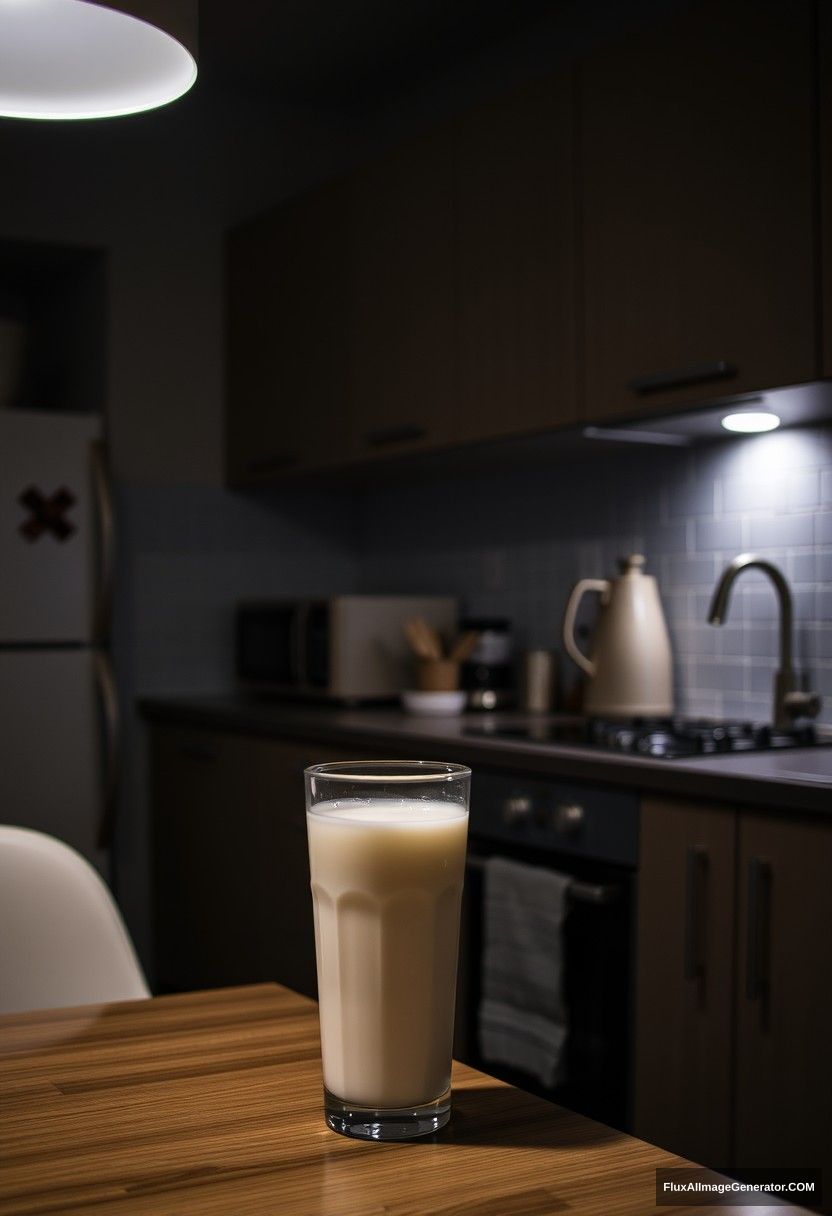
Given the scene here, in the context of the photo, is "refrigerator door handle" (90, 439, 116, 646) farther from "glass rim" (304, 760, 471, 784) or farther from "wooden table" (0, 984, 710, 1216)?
"glass rim" (304, 760, 471, 784)

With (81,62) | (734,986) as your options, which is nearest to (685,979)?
(734,986)

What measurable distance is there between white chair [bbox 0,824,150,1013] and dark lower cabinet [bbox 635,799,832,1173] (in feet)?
3.13

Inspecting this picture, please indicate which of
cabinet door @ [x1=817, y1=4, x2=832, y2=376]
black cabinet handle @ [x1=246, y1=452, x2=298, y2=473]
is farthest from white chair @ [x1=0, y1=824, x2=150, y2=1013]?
black cabinet handle @ [x1=246, y1=452, x2=298, y2=473]

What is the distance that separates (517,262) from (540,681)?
39.1 inches

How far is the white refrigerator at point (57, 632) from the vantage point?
3.47m

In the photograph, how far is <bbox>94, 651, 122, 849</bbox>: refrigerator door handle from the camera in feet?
11.5

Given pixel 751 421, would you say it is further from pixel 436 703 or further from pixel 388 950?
pixel 388 950

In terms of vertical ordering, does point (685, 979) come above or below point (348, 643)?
below

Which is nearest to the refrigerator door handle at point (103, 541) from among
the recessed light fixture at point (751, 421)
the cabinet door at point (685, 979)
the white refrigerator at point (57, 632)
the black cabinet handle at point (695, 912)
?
the white refrigerator at point (57, 632)

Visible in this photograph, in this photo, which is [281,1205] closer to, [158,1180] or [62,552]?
[158,1180]

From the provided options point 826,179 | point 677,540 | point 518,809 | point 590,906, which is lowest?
point 590,906

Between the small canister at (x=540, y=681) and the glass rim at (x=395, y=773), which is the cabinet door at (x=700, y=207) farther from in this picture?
the glass rim at (x=395, y=773)

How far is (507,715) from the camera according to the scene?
10.6 ft

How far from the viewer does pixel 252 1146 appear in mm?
747
